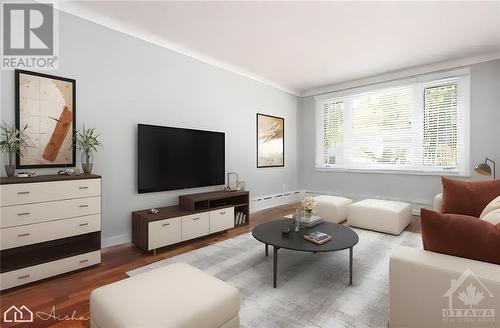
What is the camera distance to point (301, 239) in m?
2.43

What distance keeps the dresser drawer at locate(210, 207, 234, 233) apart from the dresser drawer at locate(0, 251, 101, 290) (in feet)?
4.80

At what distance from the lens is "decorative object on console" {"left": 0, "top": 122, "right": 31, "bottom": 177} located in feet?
7.52

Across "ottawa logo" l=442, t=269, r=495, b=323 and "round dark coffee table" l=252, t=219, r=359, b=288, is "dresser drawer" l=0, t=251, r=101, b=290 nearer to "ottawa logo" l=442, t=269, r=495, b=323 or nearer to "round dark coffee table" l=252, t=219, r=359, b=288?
"round dark coffee table" l=252, t=219, r=359, b=288

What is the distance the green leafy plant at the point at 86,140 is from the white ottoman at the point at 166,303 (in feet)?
6.04

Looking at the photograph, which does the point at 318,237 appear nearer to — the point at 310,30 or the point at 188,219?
the point at 188,219

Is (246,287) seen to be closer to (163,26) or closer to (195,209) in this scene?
(195,209)

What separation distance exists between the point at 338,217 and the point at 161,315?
11.9 feet

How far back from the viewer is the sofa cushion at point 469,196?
8.29 feet

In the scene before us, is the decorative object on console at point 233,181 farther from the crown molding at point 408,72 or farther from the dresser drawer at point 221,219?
the crown molding at point 408,72

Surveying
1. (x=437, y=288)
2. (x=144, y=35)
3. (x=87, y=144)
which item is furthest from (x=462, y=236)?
(x=144, y=35)

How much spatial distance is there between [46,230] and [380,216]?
4.16 meters

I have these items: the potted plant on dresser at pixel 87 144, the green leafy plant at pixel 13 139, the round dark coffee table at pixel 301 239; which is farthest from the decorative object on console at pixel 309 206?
the green leafy plant at pixel 13 139

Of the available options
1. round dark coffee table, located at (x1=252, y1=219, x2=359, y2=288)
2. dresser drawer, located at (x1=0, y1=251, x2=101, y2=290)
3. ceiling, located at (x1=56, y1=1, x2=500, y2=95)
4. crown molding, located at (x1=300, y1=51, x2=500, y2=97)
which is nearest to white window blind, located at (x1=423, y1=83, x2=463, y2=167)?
crown molding, located at (x1=300, y1=51, x2=500, y2=97)

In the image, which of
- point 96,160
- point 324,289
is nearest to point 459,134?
point 324,289
